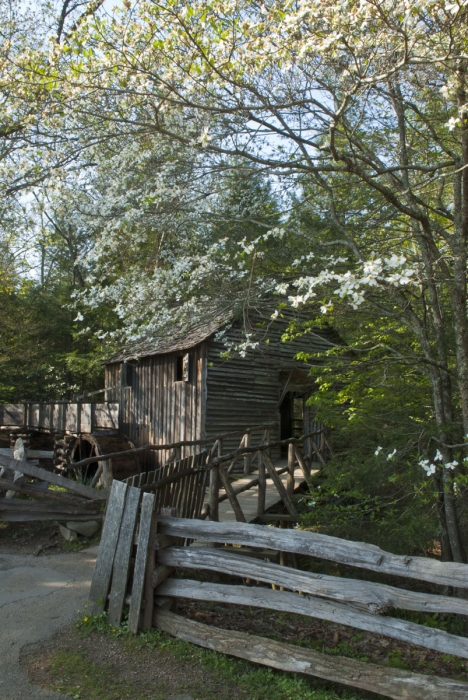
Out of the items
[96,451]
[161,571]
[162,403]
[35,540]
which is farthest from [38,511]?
[162,403]

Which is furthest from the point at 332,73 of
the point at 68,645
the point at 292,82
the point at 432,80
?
the point at 68,645

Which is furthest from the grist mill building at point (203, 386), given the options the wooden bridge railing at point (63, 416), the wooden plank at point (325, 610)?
the wooden plank at point (325, 610)

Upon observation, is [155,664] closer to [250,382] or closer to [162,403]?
[250,382]

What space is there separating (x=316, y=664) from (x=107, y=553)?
2021 mm

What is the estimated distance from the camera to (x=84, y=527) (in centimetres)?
784

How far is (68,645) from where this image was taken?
4625 millimetres

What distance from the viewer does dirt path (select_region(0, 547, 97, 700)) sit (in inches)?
160

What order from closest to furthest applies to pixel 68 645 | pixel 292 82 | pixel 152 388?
pixel 68 645 → pixel 292 82 → pixel 152 388

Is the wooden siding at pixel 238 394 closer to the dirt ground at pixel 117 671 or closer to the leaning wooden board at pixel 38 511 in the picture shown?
the leaning wooden board at pixel 38 511

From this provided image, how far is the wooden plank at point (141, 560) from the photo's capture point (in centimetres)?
477

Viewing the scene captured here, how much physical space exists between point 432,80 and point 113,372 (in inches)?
635

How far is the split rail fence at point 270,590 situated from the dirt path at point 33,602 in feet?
1.80

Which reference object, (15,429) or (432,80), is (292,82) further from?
(15,429)

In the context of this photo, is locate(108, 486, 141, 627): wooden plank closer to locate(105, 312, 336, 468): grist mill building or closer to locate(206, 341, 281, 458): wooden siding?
locate(105, 312, 336, 468): grist mill building
